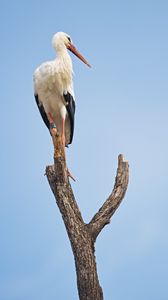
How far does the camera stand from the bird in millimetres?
8938

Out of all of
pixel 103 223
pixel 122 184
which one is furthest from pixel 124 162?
pixel 103 223

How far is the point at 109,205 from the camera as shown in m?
7.64

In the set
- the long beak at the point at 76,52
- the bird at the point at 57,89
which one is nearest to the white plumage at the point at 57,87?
the bird at the point at 57,89

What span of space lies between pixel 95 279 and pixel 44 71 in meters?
3.34

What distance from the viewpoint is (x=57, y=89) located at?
8.96 metres

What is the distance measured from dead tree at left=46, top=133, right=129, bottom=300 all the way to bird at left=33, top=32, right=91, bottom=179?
1.35 meters

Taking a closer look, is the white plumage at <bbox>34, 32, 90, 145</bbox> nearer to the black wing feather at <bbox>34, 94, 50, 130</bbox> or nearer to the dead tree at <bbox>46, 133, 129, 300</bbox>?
the black wing feather at <bbox>34, 94, 50, 130</bbox>

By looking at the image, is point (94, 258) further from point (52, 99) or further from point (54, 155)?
point (52, 99)

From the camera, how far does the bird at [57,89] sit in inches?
352

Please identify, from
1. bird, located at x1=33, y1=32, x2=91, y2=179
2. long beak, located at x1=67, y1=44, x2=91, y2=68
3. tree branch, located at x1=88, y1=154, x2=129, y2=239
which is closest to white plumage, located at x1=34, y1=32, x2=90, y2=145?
bird, located at x1=33, y1=32, x2=91, y2=179

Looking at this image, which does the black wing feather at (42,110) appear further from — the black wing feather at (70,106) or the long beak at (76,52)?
the long beak at (76,52)

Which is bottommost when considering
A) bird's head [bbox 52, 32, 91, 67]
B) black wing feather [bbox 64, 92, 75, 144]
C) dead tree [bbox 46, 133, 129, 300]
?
dead tree [bbox 46, 133, 129, 300]

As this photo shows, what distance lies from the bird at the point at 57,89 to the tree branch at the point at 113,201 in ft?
4.18

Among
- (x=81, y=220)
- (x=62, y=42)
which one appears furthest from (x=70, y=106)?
(x=81, y=220)
